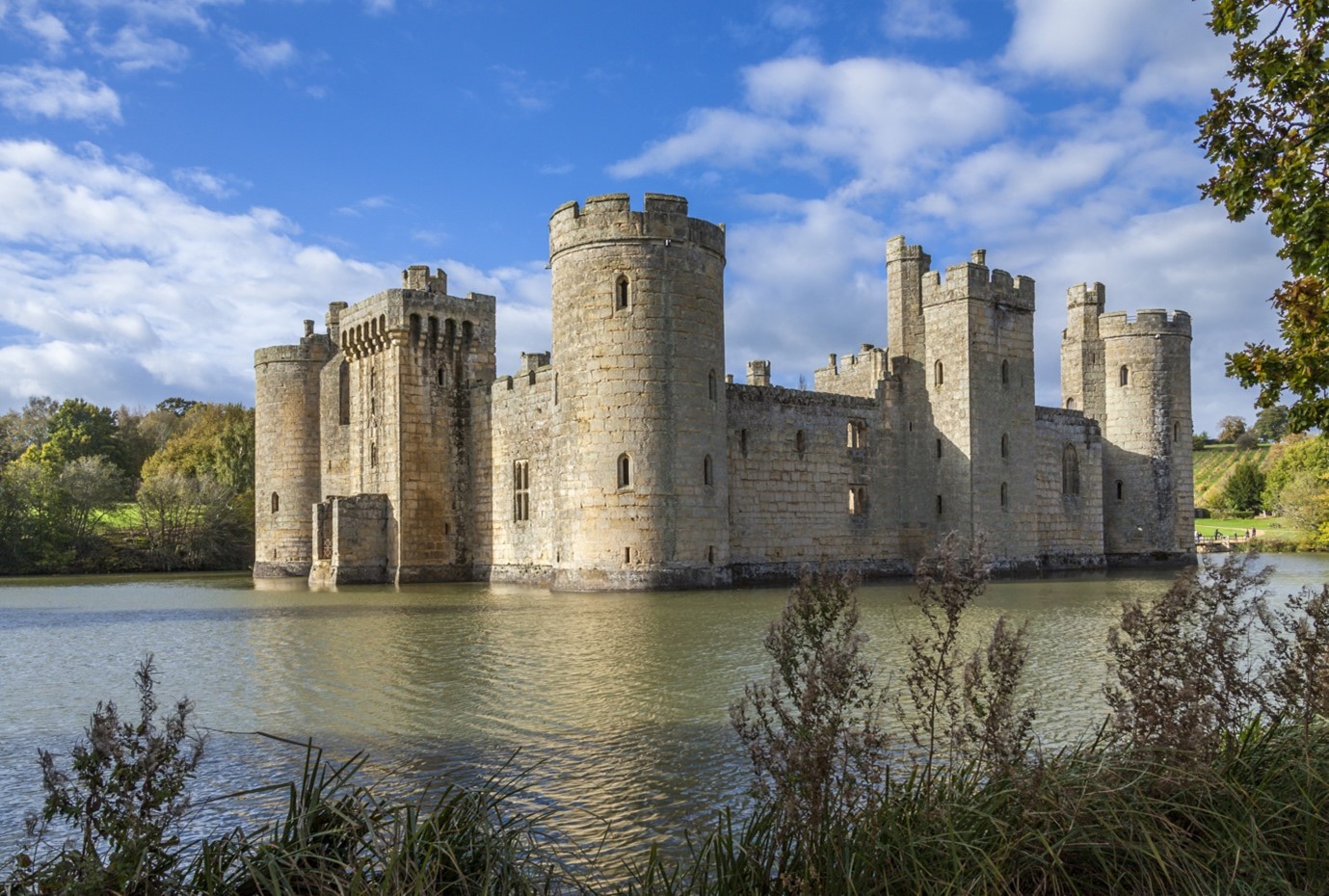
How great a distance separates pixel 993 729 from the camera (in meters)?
5.03

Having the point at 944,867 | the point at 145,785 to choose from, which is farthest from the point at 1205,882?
the point at 145,785

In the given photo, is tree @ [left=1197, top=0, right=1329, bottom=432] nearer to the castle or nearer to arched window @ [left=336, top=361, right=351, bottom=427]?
the castle

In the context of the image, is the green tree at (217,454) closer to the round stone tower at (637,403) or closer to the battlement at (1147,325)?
the round stone tower at (637,403)

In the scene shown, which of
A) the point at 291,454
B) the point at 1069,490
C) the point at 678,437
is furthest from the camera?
the point at 291,454

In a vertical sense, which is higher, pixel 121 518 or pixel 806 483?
pixel 806 483

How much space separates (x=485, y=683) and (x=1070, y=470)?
29.0 m

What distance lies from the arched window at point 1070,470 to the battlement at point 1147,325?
506 centimetres

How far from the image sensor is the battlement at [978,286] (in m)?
32.2

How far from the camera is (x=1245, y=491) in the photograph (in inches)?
3241

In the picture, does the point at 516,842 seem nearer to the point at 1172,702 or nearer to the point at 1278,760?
the point at 1172,702

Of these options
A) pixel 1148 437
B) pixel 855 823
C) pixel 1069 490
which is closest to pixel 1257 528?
pixel 1148 437

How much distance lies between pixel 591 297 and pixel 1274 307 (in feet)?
61.4

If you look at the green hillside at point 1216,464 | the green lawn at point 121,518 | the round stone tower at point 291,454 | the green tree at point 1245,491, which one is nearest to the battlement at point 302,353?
the round stone tower at point 291,454

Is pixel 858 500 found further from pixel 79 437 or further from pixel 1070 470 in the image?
pixel 79 437
